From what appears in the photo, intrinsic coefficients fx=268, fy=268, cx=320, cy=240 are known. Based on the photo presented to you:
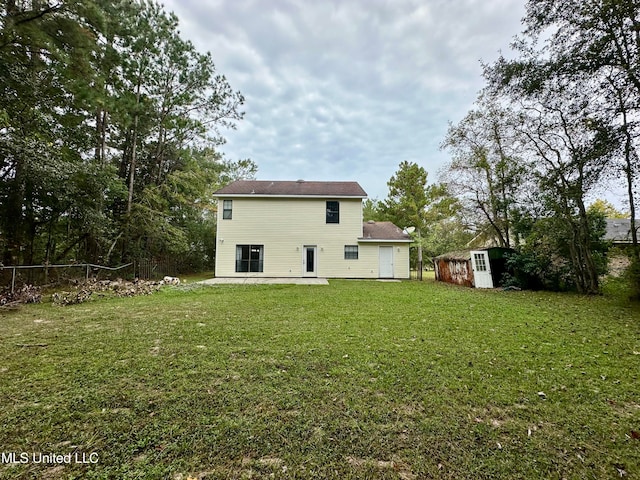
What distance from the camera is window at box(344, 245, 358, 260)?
15392mm

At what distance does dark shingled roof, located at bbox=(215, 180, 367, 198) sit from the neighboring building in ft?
0.19

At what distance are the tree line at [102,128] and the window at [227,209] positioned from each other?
84.8 inches

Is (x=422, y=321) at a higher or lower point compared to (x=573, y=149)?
lower

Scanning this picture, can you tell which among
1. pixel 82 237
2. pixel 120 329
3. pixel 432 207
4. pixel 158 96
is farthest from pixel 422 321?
pixel 432 207

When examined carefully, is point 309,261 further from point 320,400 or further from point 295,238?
point 320,400

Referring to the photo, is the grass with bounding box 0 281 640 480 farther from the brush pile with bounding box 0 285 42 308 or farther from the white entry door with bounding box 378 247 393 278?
the white entry door with bounding box 378 247 393 278

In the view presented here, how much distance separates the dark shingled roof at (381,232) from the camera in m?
15.4

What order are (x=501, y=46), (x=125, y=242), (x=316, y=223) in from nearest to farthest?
(x=501, y=46) → (x=125, y=242) → (x=316, y=223)

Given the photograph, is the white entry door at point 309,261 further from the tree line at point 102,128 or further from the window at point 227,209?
the tree line at point 102,128

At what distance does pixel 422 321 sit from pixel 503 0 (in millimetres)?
9872

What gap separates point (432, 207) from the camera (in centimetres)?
2425

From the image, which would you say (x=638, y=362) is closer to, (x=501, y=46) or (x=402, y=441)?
(x=402, y=441)

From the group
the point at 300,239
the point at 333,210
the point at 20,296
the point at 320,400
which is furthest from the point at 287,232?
the point at 320,400

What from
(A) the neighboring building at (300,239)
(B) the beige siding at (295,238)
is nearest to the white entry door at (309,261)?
(A) the neighboring building at (300,239)
